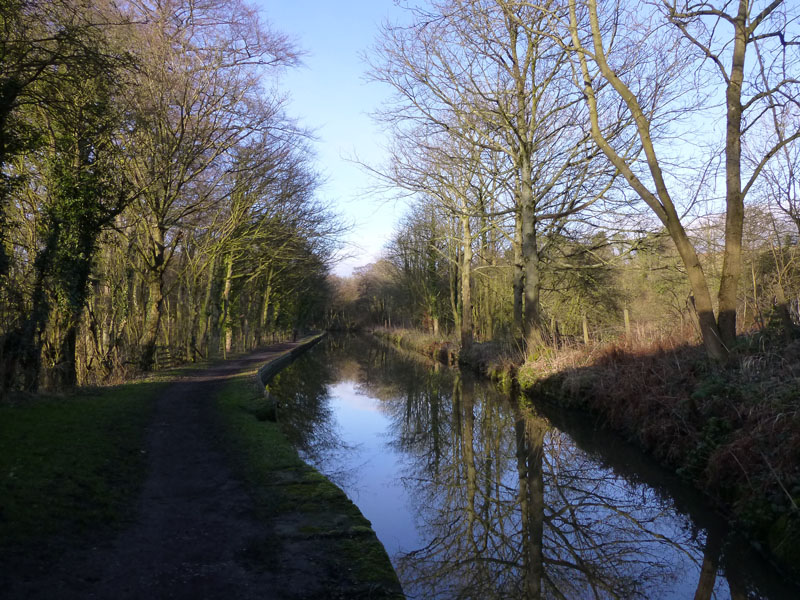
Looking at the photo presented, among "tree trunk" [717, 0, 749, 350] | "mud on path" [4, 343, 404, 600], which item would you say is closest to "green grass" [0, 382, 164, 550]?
"mud on path" [4, 343, 404, 600]

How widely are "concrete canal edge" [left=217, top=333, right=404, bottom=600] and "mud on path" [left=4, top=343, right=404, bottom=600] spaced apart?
0.05ft

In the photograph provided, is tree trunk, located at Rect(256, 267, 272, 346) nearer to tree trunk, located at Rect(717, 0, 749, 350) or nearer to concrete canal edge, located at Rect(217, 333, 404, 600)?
concrete canal edge, located at Rect(217, 333, 404, 600)

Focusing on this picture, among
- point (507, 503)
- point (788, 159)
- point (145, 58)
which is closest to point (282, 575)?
point (507, 503)

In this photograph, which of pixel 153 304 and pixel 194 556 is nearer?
pixel 194 556

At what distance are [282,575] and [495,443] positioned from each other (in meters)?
6.56

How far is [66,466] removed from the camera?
5.73 m

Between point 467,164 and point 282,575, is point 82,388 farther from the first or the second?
point 467,164

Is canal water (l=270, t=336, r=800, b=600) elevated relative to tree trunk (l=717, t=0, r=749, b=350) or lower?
lower

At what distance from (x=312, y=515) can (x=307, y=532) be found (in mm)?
415

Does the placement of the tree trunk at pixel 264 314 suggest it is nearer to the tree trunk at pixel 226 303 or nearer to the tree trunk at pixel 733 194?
the tree trunk at pixel 226 303

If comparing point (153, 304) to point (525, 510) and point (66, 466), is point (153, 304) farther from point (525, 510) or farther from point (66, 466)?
point (525, 510)

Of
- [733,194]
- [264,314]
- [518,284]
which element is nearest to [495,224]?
[518,284]

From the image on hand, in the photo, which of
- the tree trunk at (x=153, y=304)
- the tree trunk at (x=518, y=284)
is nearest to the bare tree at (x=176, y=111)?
the tree trunk at (x=153, y=304)

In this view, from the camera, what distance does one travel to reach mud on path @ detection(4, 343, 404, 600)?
3.54m
